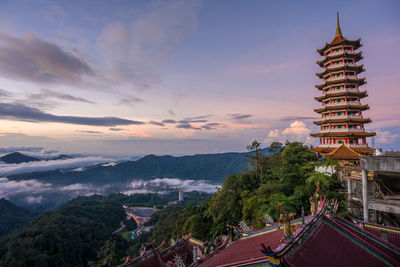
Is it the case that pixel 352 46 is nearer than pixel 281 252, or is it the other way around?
pixel 281 252

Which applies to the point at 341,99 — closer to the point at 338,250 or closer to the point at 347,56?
the point at 347,56

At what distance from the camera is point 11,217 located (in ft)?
473

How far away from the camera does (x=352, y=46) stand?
100 ft

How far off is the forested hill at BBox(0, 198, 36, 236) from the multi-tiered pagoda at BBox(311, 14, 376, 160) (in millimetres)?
173348

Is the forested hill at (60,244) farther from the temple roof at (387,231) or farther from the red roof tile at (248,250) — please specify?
the temple roof at (387,231)

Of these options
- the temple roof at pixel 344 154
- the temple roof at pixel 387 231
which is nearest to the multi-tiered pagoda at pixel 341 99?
the temple roof at pixel 344 154

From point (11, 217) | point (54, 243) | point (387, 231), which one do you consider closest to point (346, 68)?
point (387, 231)

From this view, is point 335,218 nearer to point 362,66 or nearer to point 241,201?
point 241,201

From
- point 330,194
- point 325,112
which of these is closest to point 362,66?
point 325,112

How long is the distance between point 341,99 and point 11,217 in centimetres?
19514

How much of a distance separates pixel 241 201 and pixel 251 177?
20.7 ft

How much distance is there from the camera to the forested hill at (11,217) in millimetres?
134375

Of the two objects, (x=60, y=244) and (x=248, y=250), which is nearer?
(x=248, y=250)

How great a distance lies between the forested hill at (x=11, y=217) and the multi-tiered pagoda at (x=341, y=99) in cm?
17335
